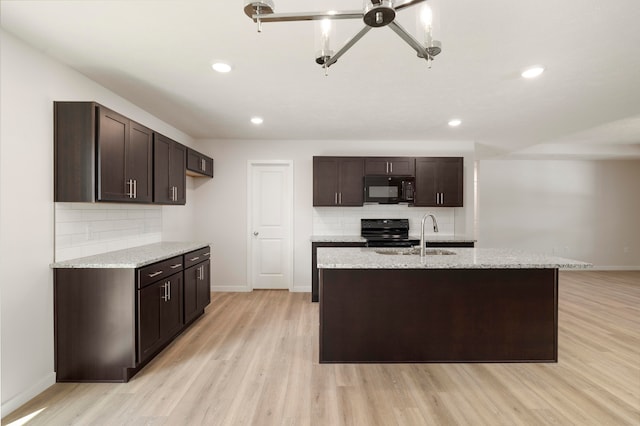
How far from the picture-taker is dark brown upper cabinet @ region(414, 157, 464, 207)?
487 cm

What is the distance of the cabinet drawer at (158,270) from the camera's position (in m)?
2.51

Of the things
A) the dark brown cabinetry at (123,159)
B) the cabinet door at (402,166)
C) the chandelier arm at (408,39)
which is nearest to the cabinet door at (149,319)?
the dark brown cabinetry at (123,159)

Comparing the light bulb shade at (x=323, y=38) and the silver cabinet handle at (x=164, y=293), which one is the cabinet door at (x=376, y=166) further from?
the light bulb shade at (x=323, y=38)

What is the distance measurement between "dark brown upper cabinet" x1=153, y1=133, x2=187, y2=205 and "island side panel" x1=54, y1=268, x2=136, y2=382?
1048 mm

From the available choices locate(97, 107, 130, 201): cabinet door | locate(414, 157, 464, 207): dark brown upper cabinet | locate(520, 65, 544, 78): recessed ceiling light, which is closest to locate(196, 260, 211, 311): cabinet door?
locate(97, 107, 130, 201): cabinet door

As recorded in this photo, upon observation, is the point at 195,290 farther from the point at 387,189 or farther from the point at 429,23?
the point at 429,23

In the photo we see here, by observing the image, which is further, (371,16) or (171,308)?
(171,308)

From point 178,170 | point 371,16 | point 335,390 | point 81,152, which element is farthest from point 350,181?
point 371,16

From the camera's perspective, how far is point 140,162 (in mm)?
2934

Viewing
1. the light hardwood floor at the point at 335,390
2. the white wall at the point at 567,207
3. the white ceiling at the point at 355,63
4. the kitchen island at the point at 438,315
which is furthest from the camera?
the white wall at the point at 567,207

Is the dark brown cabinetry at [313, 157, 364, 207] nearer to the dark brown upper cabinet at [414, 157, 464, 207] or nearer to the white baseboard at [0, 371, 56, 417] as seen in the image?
the dark brown upper cabinet at [414, 157, 464, 207]

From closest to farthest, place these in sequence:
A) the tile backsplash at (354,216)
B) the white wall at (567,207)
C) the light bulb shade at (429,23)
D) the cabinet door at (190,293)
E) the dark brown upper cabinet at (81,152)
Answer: the light bulb shade at (429,23) < the dark brown upper cabinet at (81,152) < the cabinet door at (190,293) < the tile backsplash at (354,216) < the white wall at (567,207)

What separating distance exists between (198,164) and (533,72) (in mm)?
3911

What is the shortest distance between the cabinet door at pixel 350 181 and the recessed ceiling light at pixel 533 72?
2.47 m
